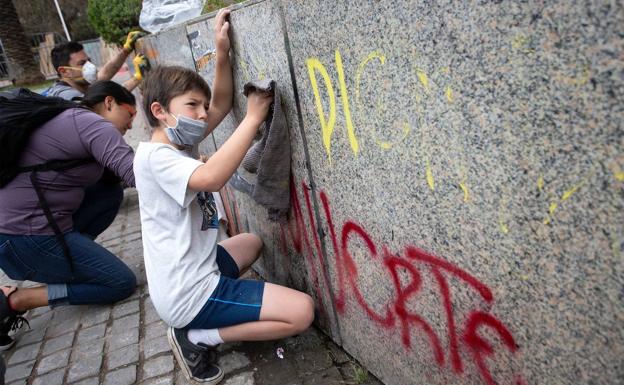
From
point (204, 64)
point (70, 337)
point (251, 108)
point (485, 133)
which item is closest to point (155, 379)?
point (70, 337)

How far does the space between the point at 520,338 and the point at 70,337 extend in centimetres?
292

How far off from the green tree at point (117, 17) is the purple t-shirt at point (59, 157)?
426 centimetres

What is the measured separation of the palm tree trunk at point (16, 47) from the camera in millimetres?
19453

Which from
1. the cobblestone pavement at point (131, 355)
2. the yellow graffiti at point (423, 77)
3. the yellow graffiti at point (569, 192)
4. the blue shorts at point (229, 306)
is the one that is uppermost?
the yellow graffiti at point (423, 77)

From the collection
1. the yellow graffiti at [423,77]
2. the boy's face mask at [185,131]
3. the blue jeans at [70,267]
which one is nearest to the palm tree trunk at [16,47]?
the blue jeans at [70,267]

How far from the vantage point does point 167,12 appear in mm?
4258

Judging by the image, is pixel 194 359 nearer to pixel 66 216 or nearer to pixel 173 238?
pixel 173 238

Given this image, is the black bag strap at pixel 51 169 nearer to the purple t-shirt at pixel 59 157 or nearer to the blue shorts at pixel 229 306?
the purple t-shirt at pixel 59 157

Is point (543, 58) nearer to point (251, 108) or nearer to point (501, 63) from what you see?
point (501, 63)

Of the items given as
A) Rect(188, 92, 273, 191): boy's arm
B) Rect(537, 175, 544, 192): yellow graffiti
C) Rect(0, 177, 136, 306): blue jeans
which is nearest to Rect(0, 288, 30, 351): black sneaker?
Rect(0, 177, 136, 306): blue jeans

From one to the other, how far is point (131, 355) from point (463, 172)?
2.39 metres

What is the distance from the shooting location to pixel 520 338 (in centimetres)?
135

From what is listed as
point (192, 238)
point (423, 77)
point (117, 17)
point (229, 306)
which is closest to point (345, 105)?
point (423, 77)

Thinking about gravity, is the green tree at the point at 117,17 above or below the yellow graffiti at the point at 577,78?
above
